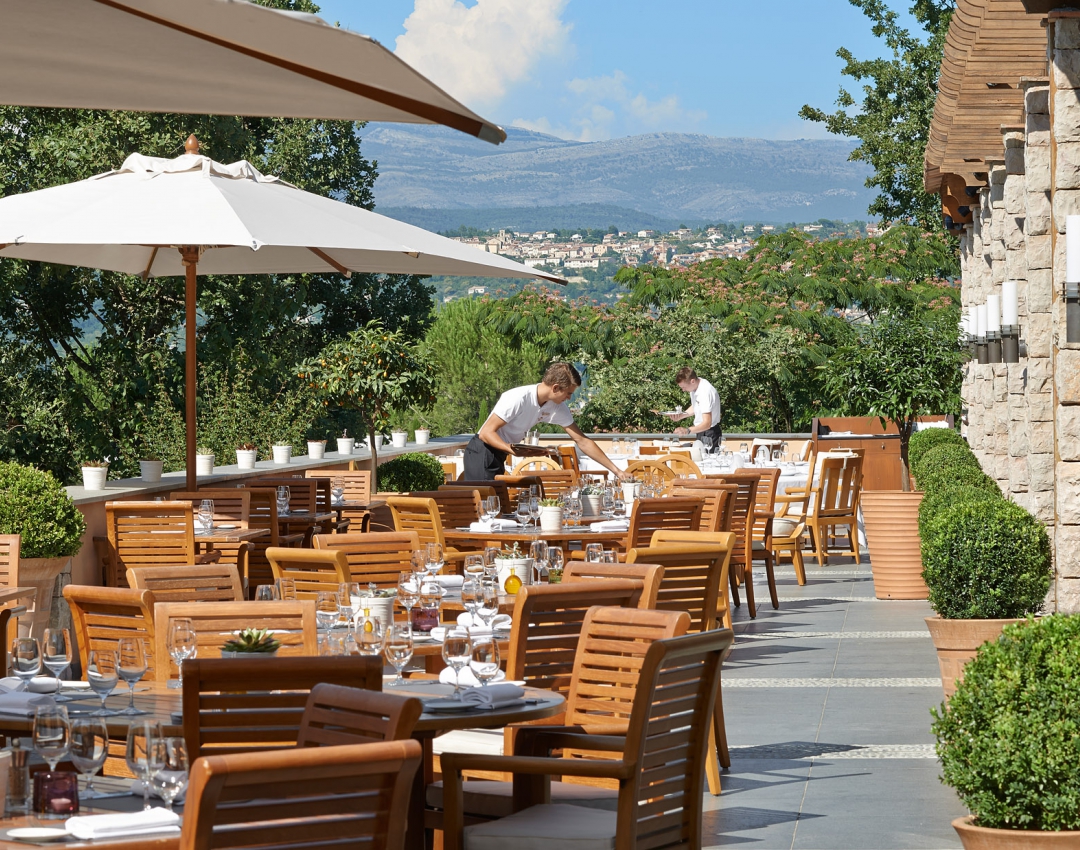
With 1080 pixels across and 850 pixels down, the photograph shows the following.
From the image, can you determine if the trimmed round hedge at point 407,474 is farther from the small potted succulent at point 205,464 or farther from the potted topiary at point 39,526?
the potted topiary at point 39,526

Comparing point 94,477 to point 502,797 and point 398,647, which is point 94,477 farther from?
point 502,797

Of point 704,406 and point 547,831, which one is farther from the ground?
point 704,406

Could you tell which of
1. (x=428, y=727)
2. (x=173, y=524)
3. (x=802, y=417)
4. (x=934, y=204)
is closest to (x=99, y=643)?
(x=428, y=727)

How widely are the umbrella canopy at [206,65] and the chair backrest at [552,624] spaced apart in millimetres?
1624

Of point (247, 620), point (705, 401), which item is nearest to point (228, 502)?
point (247, 620)

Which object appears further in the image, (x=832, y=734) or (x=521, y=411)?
(x=521, y=411)

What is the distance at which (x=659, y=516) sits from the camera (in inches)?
328

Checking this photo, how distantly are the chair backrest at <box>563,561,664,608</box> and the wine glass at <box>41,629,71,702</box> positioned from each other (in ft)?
6.30

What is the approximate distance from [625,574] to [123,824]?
9.71ft

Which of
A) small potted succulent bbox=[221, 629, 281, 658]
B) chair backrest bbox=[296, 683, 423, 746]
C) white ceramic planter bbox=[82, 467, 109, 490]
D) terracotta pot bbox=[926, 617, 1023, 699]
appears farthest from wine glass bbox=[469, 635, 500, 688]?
white ceramic planter bbox=[82, 467, 109, 490]

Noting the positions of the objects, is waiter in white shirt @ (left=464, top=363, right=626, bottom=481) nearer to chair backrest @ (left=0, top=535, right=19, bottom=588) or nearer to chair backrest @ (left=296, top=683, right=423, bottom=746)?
chair backrest @ (left=0, top=535, right=19, bottom=588)

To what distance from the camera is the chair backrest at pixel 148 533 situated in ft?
27.2

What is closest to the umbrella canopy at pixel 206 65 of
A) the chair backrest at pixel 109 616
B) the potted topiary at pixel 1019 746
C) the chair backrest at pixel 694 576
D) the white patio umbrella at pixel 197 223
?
the chair backrest at pixel 109 616

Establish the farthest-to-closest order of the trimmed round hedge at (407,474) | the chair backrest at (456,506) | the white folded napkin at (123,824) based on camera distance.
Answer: the trimmed round hedge at (407,474) < the chair backrest at (456,506) < the white folded napkin at (123,824)
